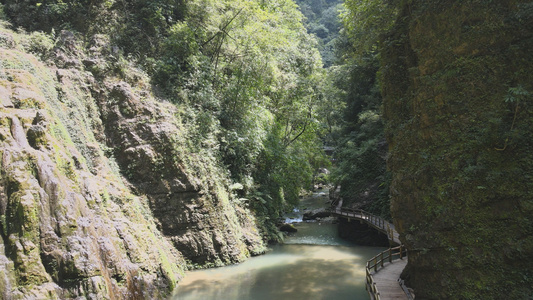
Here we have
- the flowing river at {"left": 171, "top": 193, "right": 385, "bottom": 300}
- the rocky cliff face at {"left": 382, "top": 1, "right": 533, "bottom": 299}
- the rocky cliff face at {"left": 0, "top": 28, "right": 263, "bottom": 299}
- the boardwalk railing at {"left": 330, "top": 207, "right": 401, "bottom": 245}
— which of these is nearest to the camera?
the rocky cliff face at {"left": 382, "top": 1, "right": 533, "bottom": 299}

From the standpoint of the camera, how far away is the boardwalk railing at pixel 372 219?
17172 millimetres

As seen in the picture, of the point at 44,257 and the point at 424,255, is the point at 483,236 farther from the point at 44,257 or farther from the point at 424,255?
the point at 44,257

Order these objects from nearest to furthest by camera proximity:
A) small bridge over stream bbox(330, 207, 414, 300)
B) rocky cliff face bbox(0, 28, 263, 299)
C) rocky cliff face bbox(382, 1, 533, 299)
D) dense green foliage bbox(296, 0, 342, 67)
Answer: rocky cliff face bbox(382, 1, 533, 299), rocky cliff face bbox(0, 28, 263, 299), small bridge over stream bbox(330, 207, 414, 300), dense green foliage bbox(296, 0, 342, 67)

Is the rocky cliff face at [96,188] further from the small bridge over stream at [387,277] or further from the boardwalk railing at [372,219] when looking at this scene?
the boardwalk railing at [372,219]

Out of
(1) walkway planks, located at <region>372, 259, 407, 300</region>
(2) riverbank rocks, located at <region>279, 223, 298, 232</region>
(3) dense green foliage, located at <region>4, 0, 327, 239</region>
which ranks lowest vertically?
(1) walkway planks, located at <region>372, 259, 407, 300</region>

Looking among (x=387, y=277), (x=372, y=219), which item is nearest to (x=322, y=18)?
(x=372, y=219)

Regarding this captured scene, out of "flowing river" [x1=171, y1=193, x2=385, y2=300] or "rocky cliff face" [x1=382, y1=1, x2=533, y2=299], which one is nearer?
"rocky cliff face" [x1=382, y1=1, x2=533, y2=299]

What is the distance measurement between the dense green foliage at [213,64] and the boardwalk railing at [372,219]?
12.1 feet

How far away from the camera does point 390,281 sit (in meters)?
12.0

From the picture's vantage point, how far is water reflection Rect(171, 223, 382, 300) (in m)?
12.1

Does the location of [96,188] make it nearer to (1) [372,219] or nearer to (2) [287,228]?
(1) [372,219]

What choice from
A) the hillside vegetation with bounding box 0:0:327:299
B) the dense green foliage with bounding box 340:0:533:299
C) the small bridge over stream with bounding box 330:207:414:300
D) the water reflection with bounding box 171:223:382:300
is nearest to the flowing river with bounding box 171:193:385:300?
the water reflection with bounding box 171:223:382:300

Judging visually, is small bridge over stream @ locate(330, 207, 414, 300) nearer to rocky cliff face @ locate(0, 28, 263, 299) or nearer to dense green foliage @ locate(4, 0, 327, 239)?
rocky cliff face @ locate(0, 28, 263, 299)

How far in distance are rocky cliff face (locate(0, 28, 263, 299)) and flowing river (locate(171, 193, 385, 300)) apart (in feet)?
3.15
